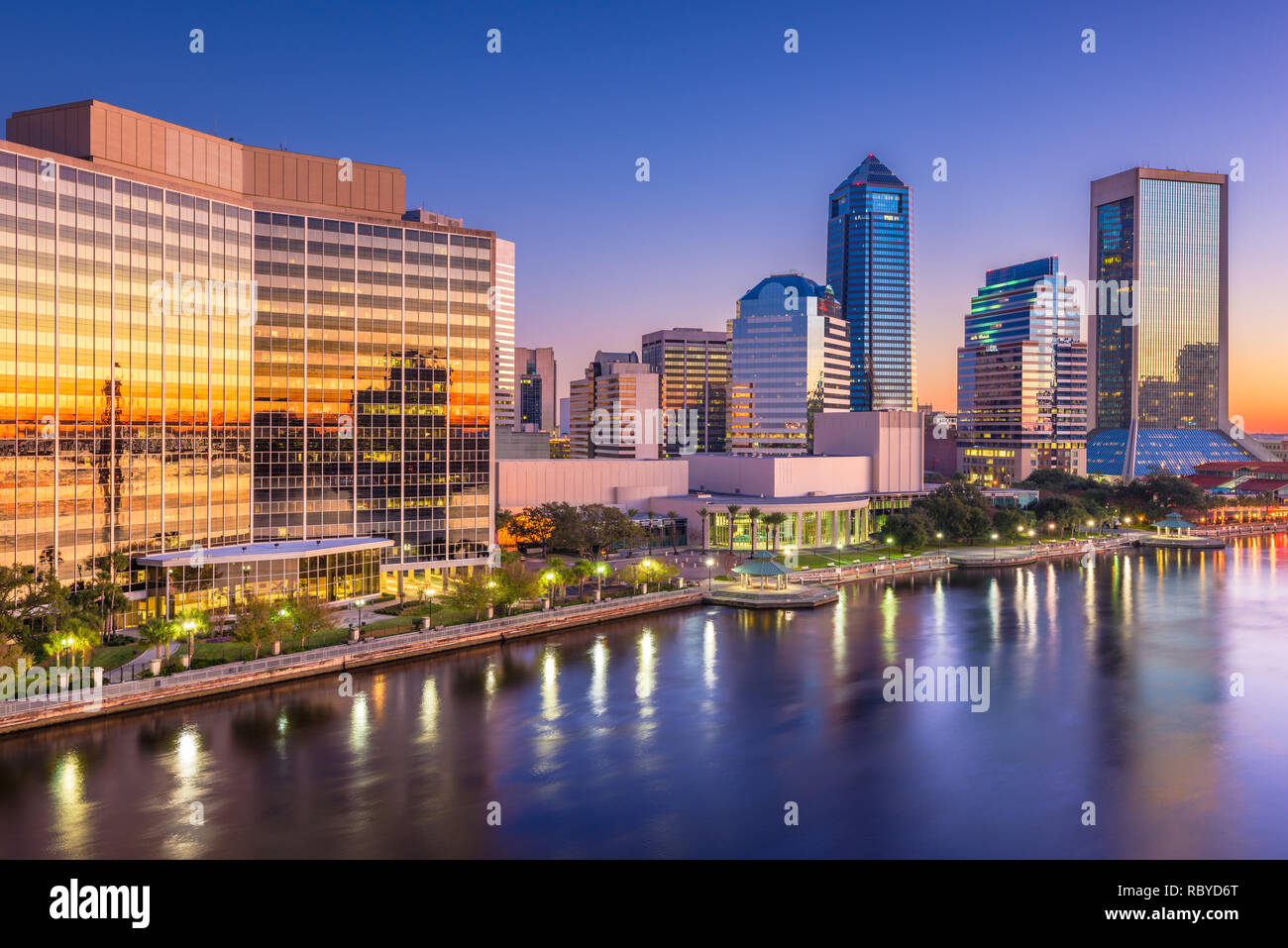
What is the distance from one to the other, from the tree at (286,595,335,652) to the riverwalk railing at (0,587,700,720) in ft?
4.18

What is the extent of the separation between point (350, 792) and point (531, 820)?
7996 mm

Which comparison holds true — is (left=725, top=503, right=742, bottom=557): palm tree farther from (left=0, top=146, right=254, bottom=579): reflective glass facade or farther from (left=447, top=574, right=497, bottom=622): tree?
(left=0, top=146, right=254, bottom=579): reflective glass facade

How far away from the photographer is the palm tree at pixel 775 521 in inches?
4344

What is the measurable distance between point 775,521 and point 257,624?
68.8m

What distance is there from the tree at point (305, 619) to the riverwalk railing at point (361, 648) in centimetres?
127

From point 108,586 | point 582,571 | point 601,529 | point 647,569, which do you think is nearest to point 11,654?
point 108,586

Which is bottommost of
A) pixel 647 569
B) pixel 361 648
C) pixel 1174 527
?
pixel 361 648

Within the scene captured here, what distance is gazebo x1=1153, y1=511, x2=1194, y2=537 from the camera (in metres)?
140

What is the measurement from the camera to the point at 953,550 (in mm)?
116750

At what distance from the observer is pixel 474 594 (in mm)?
66875

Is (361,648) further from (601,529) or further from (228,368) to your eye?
(601,529)

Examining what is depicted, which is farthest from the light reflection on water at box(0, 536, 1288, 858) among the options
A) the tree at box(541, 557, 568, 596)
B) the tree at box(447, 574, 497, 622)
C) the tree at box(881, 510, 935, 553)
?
the tree at box(881, 510, 935, 553)
